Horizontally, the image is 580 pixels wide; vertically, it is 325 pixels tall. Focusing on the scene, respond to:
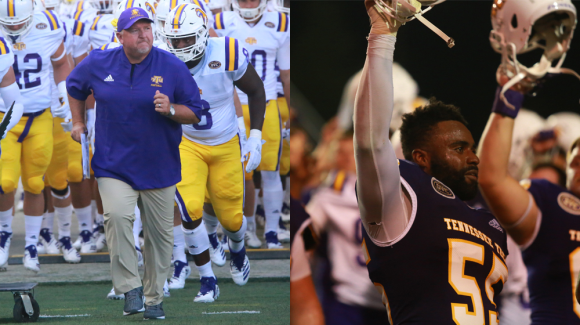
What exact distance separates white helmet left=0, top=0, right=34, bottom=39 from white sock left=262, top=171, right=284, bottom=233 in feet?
4.11


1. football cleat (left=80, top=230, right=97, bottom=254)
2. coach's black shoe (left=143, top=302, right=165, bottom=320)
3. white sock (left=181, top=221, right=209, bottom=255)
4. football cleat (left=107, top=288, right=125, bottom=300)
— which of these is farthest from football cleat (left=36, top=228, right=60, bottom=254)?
coach's black shoe (left=143, top=302, right=165, bottom=320)

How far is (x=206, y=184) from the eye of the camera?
2.96m

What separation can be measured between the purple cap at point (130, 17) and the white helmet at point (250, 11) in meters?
0.51

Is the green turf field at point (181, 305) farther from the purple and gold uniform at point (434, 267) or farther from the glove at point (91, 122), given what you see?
the purple and gold uniform at point (434, 267)

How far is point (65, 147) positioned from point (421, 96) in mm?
1756

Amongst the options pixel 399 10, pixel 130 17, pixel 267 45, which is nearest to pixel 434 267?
pixel 399 10

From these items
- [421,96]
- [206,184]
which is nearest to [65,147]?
[206,184]

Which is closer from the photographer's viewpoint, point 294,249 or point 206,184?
point 294,249

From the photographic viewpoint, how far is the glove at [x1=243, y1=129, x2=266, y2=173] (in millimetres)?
2982

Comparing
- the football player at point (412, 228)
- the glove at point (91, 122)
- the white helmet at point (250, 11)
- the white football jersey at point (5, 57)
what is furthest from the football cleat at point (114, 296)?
the football player at point (412, 228)

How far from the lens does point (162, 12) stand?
9.39 ft

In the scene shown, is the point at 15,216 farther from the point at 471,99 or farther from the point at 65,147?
the point at 471,99

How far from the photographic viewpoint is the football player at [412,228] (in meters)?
1.41

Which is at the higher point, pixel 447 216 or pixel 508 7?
pixel 508 7
